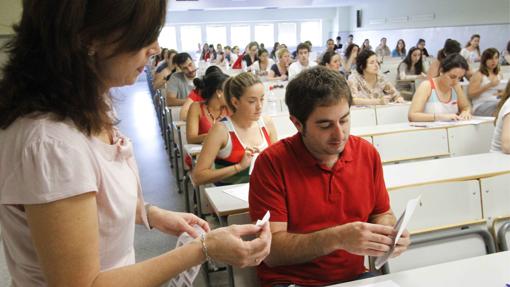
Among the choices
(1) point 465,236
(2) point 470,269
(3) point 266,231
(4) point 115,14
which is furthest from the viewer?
(1) point 465,236

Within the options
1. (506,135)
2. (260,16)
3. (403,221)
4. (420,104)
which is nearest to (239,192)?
(403,221)

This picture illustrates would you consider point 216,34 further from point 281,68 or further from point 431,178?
point 431,178

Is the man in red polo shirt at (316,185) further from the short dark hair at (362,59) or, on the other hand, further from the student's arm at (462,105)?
the short dark hair at (362,59)

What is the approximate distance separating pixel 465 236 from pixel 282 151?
37.7 inches

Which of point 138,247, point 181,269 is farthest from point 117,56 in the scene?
point 138,247

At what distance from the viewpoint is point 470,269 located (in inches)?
55.4

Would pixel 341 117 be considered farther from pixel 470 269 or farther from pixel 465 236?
pixel 465 236

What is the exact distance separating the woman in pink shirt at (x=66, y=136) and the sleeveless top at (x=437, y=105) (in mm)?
3664

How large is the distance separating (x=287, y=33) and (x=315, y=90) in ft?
73.3

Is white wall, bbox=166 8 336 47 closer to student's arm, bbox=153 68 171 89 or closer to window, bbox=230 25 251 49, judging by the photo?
window, bbox=230 25 251 49

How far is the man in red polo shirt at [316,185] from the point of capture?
1586 millimetres

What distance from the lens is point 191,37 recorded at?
21672mm

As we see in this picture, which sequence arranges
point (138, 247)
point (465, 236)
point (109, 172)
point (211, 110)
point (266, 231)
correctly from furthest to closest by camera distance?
point (211, 110) < point (138, 247) < point (465, 236) < point (266, 231) < point (109, 172)

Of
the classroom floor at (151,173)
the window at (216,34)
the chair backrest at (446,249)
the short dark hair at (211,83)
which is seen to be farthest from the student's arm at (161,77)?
the window at (216,34)
